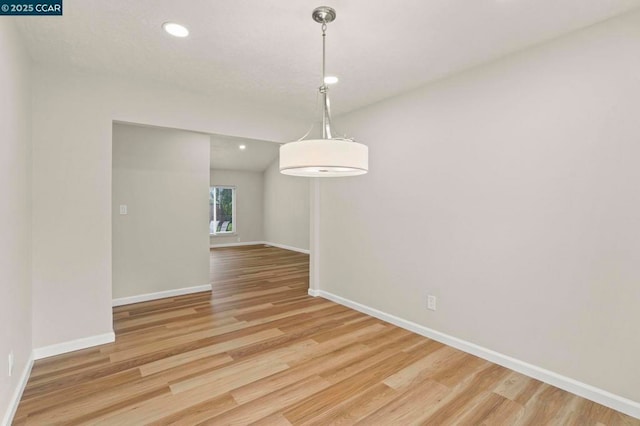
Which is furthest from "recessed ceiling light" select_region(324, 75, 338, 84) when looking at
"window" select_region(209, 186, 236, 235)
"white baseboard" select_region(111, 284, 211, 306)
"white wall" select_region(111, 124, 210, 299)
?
"window" select_region(209, 186, 236, 235)

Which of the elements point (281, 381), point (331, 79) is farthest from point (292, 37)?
point (281, 381)

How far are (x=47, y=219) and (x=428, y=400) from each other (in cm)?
332

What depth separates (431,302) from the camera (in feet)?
Answer: 10.0

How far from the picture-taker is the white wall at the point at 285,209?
28.0ft

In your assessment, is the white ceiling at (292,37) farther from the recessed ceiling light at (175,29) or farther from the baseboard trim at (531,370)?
the baseboard trim at (531,370)

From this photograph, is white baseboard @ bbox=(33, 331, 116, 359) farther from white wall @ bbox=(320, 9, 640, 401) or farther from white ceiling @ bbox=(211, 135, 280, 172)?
white ceiling @ bbox=(211, 135, 280, 172)

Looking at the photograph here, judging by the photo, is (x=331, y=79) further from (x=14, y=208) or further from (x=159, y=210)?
(x=159, y=210)

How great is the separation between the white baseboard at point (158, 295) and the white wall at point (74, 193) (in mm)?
1240

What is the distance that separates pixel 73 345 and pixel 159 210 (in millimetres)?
1967

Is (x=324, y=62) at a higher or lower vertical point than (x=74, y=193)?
higher

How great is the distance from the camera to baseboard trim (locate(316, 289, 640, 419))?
1960 mm

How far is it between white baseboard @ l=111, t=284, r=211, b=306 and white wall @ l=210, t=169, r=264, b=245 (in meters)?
4.85

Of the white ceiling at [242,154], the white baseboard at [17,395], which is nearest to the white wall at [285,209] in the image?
the white ceiling at [242,154]

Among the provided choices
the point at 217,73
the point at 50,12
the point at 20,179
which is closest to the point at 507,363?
the point at 217,73
